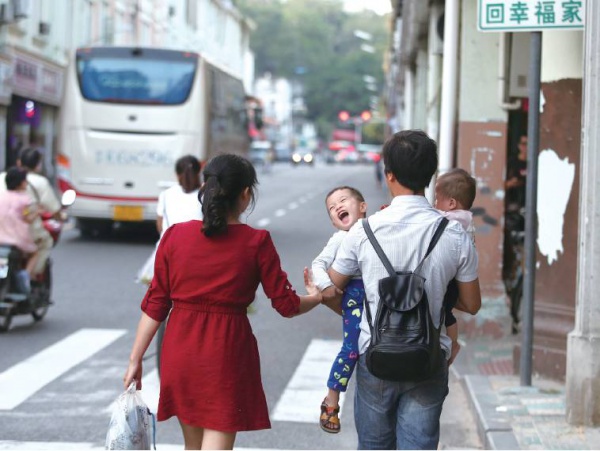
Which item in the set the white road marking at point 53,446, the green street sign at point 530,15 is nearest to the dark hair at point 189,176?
the white road marking at point 53,446

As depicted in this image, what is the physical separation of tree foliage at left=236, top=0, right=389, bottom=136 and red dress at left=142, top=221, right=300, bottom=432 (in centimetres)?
15771

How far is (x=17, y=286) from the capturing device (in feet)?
36.5

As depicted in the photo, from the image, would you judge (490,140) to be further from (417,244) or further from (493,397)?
(417,244)

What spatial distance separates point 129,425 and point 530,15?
15.2 feet

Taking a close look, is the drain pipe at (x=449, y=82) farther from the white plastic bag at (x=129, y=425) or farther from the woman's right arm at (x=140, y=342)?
the white plastic bag at (x=129, y=425)

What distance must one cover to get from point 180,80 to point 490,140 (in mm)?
10816

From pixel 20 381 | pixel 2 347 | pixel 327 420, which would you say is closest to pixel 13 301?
pixel 2 347

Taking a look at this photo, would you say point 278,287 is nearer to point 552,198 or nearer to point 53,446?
point 53,446

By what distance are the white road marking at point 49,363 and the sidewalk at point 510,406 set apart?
3.13 metres

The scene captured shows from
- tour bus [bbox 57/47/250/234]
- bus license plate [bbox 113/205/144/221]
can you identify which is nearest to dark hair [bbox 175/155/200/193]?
tour bus [bbox 57/47/250/234]

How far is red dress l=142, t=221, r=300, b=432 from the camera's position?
4.32m

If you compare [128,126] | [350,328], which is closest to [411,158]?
[350,328]

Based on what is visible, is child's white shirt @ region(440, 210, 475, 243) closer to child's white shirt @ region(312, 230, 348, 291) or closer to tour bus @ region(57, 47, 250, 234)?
child's white shirt @ region(312, 230, 348, 291)

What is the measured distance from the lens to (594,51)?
269 inches
